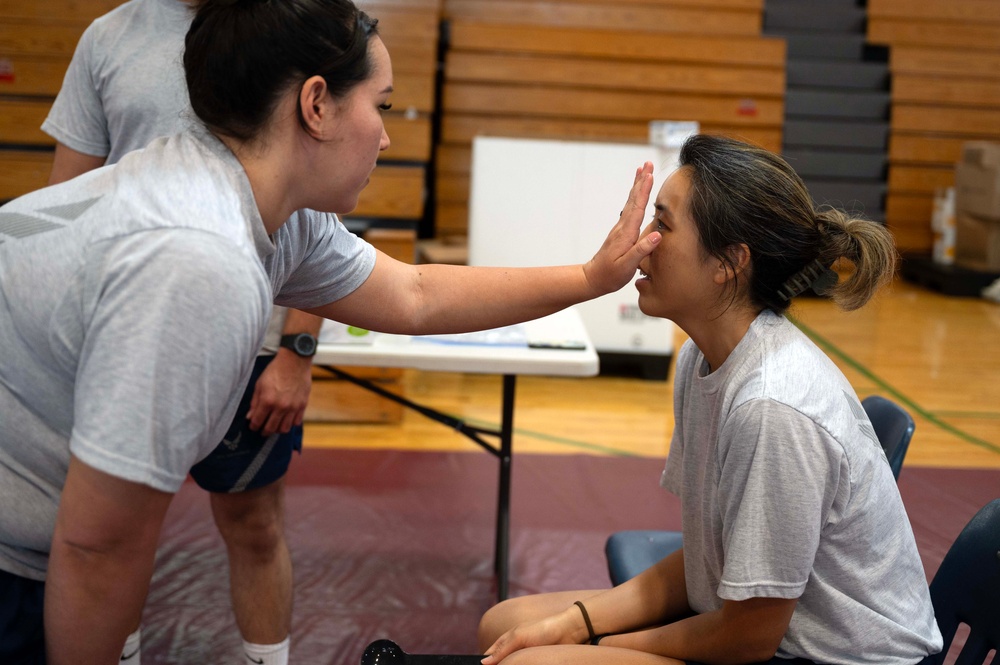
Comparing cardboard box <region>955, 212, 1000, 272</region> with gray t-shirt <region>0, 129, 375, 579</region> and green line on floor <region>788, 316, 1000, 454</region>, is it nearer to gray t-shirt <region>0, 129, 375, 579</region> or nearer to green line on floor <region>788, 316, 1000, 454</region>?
green line on floor <region>788, 316, 1000, 454</region>

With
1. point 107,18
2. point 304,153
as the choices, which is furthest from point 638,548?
point 107,18

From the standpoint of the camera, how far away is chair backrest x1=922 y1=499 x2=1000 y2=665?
1386 mm

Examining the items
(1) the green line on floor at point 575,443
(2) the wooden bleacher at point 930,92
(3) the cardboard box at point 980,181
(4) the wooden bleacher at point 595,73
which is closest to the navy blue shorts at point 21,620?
(1) the green line on floor at point 575,443

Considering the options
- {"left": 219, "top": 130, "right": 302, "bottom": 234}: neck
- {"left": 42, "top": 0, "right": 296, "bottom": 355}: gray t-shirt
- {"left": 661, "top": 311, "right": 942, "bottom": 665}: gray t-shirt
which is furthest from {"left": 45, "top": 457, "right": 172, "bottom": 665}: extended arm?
{"left": 42, "top": 0, "right": 296, "bottom": 355}: gray t-shirt

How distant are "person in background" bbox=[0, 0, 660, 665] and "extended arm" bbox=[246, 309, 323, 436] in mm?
737

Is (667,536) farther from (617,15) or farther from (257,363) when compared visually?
(617,15)

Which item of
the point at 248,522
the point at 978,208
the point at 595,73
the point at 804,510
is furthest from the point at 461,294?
the point at 978,208

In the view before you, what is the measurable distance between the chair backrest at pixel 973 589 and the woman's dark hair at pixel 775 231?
1.30 feet

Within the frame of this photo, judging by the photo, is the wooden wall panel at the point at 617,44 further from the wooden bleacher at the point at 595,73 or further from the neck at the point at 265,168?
the neck at the point at 265,168

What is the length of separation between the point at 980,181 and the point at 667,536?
18.6ft

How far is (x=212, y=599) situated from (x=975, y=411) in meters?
Answer: 3.38

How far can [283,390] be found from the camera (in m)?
1.85

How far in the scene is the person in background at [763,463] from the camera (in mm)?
1237

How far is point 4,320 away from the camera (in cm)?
100
